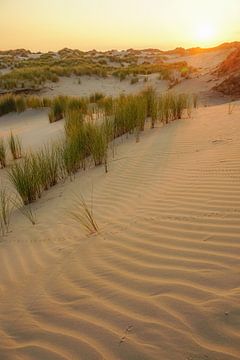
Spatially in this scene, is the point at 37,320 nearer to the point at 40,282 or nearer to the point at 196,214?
the point at 40,282

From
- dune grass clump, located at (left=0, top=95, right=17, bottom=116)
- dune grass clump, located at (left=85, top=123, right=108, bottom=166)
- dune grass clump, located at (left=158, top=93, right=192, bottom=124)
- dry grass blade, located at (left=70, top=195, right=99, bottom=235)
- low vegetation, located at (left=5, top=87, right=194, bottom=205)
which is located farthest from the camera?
dune grass clump, located at (left=0, top=95, right=17, bottom=116)

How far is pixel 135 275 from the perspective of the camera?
2.64 meters

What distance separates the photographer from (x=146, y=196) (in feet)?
14.1

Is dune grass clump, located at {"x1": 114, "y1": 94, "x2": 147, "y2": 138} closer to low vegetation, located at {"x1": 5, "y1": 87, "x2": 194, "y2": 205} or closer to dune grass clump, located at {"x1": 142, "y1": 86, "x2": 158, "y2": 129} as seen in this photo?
low vegetation, located at {"x1": 5, "y1": 87, "x2": 194, "y2": 205}

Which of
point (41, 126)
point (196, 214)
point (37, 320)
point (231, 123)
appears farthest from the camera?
point (41, 126)

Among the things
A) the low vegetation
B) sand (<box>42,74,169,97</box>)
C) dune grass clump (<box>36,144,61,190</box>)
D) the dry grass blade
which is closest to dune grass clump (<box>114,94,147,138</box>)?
the low vegetation

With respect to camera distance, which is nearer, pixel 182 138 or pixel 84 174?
pixel 84 174

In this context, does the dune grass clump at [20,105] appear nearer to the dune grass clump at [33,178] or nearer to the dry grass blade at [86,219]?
the dune grass clump at [33,178]

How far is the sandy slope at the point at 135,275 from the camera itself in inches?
79.8

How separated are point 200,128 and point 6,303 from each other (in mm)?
5483

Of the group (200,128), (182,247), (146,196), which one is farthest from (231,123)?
(182,247)

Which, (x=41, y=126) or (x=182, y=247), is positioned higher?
(x=182, y=247)

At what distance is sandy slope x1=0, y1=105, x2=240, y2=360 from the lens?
203cm

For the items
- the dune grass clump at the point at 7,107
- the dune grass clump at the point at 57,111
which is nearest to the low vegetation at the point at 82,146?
the dune grass clump at the point at 57,111
